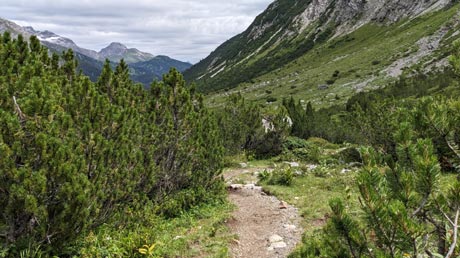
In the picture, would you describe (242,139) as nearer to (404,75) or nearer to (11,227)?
(11,227)

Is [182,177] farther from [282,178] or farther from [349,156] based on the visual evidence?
[349,156]

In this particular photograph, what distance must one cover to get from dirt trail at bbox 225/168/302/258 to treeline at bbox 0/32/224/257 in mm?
1896

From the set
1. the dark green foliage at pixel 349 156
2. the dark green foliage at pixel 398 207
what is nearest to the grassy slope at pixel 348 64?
the dark green foliage at pixel 349 156

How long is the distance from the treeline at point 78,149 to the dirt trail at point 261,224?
190 cm

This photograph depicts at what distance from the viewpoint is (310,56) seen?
118 meters

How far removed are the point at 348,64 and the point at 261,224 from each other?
84.4 m

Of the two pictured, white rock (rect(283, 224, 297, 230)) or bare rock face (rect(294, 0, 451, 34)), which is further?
bare rock face (rect(294, 0, 451, 34))

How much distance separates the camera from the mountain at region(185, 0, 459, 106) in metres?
75.6

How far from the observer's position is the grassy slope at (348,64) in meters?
73.4

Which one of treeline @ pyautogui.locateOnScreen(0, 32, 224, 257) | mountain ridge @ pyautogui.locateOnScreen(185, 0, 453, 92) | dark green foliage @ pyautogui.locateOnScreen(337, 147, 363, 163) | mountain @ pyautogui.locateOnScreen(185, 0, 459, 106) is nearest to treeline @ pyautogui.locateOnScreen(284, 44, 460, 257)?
treeline @ pyautogui.locateOnScreen(0, 32, 224, 257)

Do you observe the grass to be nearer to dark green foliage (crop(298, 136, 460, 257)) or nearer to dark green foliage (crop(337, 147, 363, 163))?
dark green foliage (crop(298, 136, 460, 257))

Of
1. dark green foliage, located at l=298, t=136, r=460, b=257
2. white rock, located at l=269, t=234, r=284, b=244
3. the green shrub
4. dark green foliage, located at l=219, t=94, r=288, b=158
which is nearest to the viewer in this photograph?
dark green foliage, located at l=298, t=136, r=460, b=257

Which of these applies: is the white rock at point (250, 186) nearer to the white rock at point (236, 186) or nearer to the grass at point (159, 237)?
the white rock at point (236, 186)

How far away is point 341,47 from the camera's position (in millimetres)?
113500
